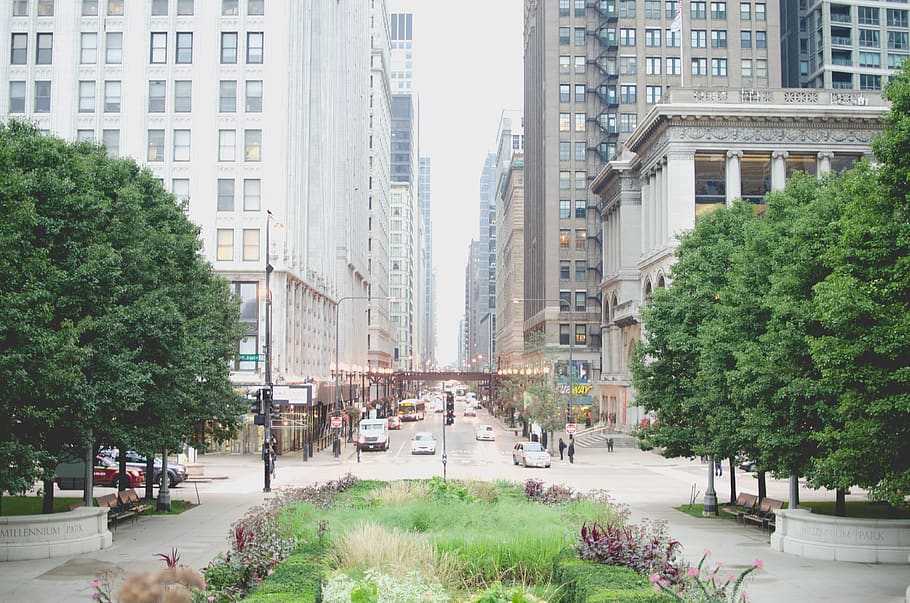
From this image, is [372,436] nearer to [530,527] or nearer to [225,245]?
[225,245]

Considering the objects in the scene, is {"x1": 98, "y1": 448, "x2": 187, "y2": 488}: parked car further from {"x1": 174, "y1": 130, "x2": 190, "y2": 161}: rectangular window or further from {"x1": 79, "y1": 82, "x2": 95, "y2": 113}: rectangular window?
{"x1": 79, "y1": 82, "x2": 95, "y2": 113}: rectangular window

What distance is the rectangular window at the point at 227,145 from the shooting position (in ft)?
227

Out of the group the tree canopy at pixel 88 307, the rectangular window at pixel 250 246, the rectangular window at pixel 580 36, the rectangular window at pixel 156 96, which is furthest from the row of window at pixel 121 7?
the rectangular window at pixel 580 36

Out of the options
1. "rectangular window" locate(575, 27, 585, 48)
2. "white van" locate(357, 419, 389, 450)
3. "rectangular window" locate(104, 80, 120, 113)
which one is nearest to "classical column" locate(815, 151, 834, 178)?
"white van" locate(357, 419, 389, 450)

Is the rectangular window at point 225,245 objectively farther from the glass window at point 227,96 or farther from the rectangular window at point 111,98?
the rectangular window at point 111,98

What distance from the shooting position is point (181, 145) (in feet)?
227

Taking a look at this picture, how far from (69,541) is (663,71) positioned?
317 feet

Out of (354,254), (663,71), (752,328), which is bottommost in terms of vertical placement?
(752,328)

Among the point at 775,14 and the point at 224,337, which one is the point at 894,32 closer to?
the point at 775,14

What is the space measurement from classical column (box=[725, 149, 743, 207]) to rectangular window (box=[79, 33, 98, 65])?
49281 millimetres

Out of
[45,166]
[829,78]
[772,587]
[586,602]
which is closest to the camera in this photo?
[586,602]

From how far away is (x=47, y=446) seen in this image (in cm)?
2633

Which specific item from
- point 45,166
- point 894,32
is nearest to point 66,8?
point 45,166

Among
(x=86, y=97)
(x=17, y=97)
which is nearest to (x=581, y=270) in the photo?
(x=86, y=97)
